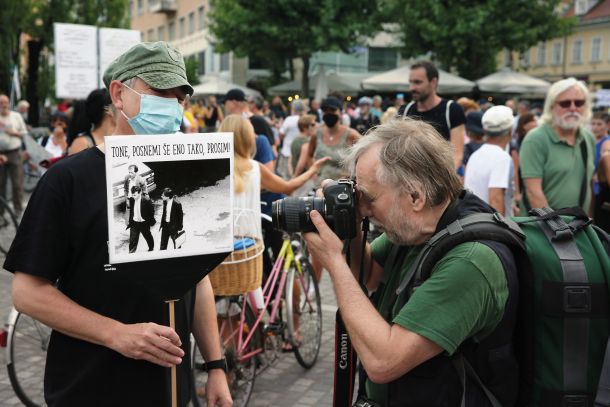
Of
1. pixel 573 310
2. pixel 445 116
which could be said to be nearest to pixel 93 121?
pixel 445 116

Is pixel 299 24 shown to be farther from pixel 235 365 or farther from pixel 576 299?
→ pixel 576 299

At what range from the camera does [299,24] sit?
34.2 m

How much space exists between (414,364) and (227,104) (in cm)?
598

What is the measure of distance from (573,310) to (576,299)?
30 millimetres

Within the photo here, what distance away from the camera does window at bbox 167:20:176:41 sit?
57156 mm

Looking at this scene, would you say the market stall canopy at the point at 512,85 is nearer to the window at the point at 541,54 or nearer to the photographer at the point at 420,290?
the photographer at the point at 420,290

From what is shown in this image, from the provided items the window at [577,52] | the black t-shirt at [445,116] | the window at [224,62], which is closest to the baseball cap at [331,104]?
the black t-shirt at [445,116]

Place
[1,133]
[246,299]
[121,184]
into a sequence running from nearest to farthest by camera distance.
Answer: [121,184], [246,299], [1,133]

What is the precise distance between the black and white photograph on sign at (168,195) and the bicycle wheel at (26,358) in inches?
100

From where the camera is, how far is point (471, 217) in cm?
189

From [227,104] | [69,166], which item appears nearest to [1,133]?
[227,104]

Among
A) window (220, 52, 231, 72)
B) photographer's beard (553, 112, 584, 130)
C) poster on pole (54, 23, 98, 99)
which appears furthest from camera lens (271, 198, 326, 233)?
window (220, 52, 231, 72)

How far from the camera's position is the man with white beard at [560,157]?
15.4 feet

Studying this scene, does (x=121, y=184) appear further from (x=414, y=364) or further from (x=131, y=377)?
(x=414, y=364)
